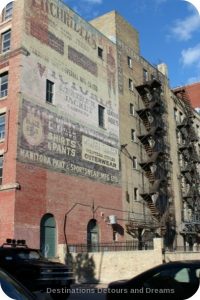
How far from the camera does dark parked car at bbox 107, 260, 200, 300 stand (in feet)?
25.6

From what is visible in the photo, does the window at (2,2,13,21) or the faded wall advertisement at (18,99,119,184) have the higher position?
the window at (2,2,13,21)

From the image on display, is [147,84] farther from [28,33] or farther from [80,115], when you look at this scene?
[28,33]

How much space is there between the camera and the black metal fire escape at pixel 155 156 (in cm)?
3866

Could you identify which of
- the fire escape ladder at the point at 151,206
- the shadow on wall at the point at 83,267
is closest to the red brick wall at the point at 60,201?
the shadow on wall at the point at 83,267

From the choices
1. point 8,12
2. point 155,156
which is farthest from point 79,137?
point 8,12

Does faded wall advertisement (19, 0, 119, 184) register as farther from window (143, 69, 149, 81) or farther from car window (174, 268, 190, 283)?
car window (174, 268, 190, 283)

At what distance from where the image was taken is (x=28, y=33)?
97.1ft

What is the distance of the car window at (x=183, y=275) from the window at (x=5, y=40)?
25177 mm

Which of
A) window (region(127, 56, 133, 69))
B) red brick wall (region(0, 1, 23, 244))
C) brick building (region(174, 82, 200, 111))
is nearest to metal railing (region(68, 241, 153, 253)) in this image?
red brick wall (region(0, 1, 23, 244))

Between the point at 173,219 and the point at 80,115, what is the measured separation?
15.2 meters

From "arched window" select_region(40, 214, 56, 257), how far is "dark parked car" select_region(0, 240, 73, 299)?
11.6 meters

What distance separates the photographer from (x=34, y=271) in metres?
14.2

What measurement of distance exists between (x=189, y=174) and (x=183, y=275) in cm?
4049

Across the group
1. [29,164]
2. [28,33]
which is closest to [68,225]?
[29,164]
